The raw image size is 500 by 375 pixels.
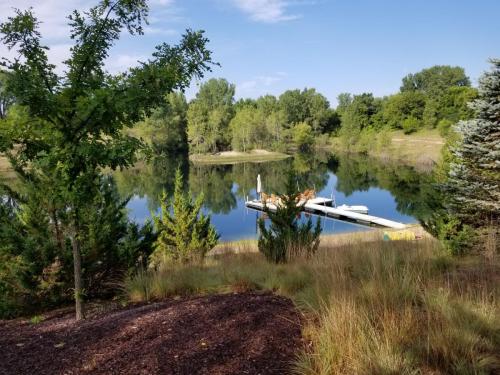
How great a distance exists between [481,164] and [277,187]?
38.6 meters

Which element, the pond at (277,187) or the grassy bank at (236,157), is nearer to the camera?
the pond at (277,187)

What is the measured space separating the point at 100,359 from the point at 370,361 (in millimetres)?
2230

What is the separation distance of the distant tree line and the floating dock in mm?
37182

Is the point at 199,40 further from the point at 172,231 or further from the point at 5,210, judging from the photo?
the point at 172,231

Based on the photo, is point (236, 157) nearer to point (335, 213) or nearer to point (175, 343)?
point (335, 213)

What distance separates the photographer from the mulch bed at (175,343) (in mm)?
3385

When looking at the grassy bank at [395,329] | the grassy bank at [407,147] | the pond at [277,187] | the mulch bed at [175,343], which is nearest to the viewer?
the grassy bank at [395,329]

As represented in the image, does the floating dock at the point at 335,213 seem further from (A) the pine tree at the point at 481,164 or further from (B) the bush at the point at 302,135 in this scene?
(B) the bush at the point at 302,135

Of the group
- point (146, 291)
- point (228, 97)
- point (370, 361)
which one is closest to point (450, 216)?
point (146, 291)

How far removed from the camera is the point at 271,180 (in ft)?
175

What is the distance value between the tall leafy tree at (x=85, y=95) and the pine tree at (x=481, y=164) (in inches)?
285

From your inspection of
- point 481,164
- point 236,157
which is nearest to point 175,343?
point 481,164

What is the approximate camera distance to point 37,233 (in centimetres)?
764

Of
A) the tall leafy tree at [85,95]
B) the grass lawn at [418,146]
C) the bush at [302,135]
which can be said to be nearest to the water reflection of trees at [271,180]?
the grass lawn at [418,146]
